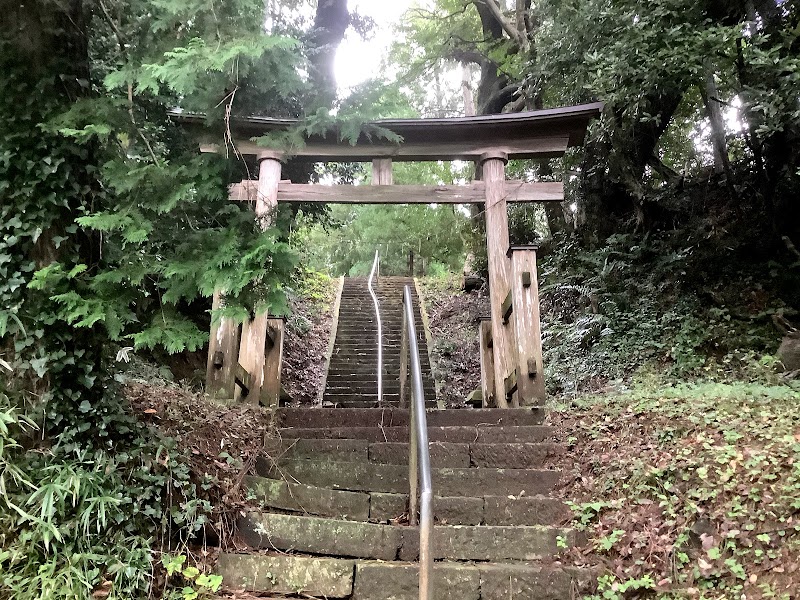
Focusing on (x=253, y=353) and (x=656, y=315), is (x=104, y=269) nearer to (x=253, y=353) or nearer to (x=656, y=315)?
(x=253, y=353)

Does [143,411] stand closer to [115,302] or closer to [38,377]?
[38,377]

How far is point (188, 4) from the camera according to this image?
260cm

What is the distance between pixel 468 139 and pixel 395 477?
146 inches

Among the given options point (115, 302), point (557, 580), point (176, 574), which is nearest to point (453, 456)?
point (557, 580)

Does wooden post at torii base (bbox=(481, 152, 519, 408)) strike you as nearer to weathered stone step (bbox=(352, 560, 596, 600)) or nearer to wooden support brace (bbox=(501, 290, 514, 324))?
wooden support brace (bbox=(501, 290, 514, 324))

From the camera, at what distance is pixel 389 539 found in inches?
112

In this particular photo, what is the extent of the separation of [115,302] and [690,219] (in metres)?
8.17

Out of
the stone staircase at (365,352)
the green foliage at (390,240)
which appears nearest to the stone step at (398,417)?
the stone staircase at (365,352)

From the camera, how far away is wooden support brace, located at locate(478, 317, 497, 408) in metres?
5.52

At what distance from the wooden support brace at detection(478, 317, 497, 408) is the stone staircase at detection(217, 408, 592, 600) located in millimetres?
1306

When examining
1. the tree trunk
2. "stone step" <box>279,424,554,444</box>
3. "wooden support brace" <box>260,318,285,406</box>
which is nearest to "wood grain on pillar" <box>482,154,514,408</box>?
"stone step" <box>279,424,554,444</box>

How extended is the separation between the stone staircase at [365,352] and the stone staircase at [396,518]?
2.59m

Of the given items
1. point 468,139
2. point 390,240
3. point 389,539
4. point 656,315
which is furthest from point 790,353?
point 390,240

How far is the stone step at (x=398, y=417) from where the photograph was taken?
423 cm
